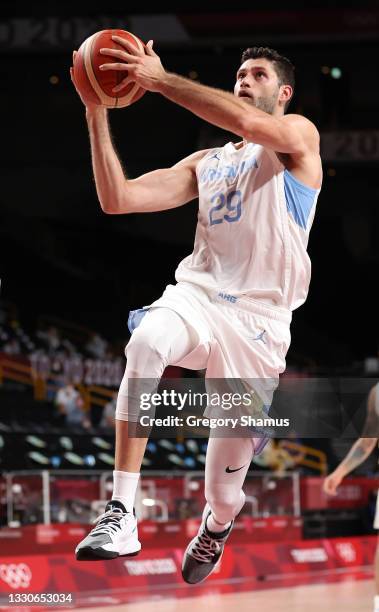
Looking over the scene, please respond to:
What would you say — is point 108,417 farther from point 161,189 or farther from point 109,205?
point 109,205

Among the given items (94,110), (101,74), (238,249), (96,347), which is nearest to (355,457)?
(238,249)

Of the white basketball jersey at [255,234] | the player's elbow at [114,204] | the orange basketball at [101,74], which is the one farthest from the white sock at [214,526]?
the orange basketball at [101,74]

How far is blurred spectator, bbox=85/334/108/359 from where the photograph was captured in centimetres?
1967

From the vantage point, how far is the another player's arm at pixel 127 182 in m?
5.05

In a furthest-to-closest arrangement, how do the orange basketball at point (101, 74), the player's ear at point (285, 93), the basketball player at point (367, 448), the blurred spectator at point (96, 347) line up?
the blurred spectator at point (96, 347) < the basketball player at point (367, 448) < the player's ear at point (285, 93) < the orange basketball at point (101, 74)

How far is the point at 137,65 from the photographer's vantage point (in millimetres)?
4562

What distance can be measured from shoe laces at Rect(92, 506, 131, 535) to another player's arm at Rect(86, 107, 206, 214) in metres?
1.49

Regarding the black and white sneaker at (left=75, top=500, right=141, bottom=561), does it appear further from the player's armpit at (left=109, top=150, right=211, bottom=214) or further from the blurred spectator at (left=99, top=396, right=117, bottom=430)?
the blurred spectator at (left=99, top=396, right=117, bottom=430)

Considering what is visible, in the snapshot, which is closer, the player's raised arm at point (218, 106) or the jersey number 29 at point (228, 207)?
the player's raised arm at point (218, 106)

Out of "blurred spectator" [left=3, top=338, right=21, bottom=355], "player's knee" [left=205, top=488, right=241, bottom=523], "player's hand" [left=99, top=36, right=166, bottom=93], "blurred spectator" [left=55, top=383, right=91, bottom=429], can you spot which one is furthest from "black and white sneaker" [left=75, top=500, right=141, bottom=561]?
"blurred spectator" [left=3, top=338, right=21, bottom=355]

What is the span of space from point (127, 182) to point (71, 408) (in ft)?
35.7

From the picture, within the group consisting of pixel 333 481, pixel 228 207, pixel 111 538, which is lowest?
pixel 111 538

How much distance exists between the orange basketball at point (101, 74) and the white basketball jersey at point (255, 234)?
727 millimetres

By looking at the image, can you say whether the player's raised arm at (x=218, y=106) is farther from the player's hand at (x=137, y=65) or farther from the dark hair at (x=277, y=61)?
the dark hair at (x=277, y=61)
